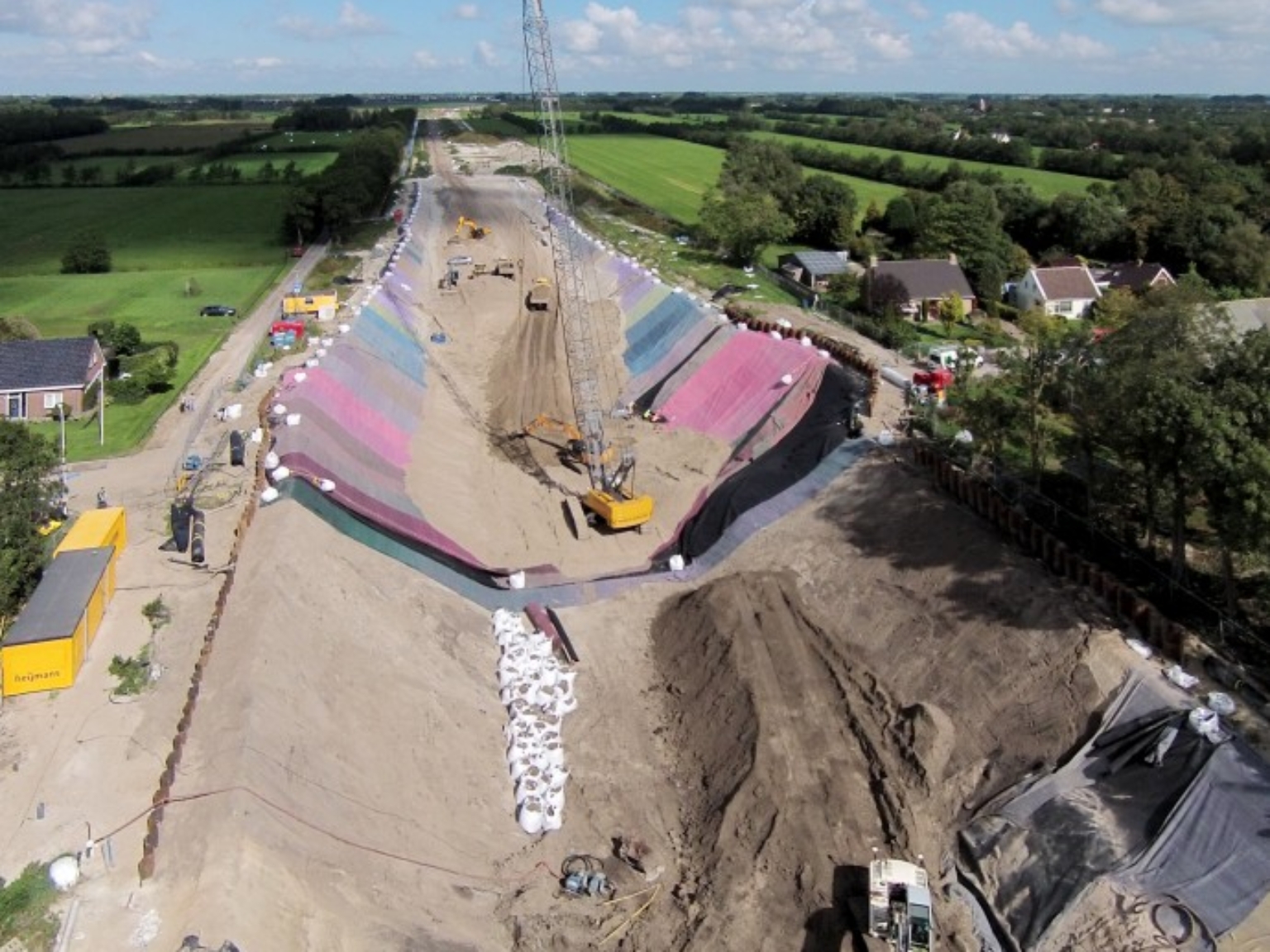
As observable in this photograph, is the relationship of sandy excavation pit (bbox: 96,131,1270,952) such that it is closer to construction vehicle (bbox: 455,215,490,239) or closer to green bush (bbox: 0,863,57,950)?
green bush (bbox: 0,863,57,950)

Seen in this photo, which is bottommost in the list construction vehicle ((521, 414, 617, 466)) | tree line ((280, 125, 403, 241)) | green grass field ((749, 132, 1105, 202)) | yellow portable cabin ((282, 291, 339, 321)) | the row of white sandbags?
the row of white sandbags

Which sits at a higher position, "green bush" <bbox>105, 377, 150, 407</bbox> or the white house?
the white house

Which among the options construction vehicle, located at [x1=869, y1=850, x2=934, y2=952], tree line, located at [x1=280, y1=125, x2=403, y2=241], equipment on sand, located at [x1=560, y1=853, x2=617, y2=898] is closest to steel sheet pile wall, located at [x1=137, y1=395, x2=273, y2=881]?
equipment on sand, located at [x1=560, y1=853, x2=617, y2=898]

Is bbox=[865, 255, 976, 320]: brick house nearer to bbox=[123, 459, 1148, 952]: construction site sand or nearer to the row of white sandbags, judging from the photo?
bbox=[123, 459, 1148, 952]: construction site sand

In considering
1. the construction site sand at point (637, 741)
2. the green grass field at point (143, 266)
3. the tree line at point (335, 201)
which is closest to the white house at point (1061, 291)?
the construction site sand at point (637, 741)

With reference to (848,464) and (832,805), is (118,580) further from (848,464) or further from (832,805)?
(848,464)

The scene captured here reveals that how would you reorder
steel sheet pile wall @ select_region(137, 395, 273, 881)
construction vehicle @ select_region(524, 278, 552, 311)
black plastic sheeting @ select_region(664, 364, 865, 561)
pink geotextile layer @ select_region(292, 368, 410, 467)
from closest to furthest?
steel sheet pile wall @ select_region(137, 395, 273, 881)
black plastic sheeting @ select_region(664, 364, 865, 561)
pink geotextile layer @ select_region(292, 368, 410, 467)
construction vehicle @ select_region(524, 278, 552, 311)

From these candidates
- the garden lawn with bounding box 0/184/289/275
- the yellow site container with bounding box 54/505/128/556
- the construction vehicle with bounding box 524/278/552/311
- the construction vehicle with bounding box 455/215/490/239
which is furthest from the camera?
the construction vehicle with bounding box 455/215/490/239

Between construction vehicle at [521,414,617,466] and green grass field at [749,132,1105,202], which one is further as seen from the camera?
green grass field at [749,132,1105,202]
